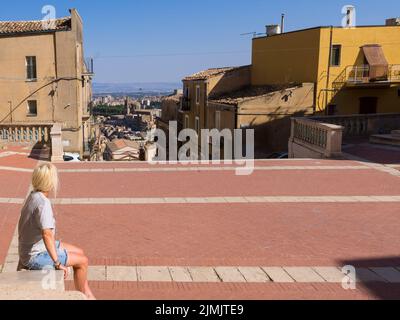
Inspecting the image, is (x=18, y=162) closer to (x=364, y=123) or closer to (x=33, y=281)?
(x=33, y=281)

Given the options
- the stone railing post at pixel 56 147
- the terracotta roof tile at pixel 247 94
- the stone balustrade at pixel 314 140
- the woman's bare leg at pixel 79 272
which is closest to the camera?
the woman's bare leg at pixel 79 272

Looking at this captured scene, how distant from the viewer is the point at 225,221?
7691 millimetres

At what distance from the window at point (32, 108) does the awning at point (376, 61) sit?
20196 millimetres

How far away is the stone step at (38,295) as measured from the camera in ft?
9.79

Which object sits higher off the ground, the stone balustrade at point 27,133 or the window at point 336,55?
the window at point 336,55

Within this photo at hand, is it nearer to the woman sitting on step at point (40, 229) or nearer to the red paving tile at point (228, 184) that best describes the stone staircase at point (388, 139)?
the red paving tile at point (228, 184)

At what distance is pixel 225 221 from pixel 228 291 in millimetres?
2723

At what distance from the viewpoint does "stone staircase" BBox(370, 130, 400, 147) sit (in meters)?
15.7

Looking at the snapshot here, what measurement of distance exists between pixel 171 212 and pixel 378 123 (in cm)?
1200

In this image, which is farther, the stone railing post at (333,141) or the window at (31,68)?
the window at (31,68)

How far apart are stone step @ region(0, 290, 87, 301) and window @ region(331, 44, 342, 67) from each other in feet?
79.5

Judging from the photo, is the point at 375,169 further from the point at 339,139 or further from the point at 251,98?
the point at 251,98

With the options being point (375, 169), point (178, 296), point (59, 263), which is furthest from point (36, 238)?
point (375, 169)

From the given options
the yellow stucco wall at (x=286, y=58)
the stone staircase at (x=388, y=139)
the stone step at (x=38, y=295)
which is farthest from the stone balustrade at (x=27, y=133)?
the yellow stucco wall at (x=286, y=58)
